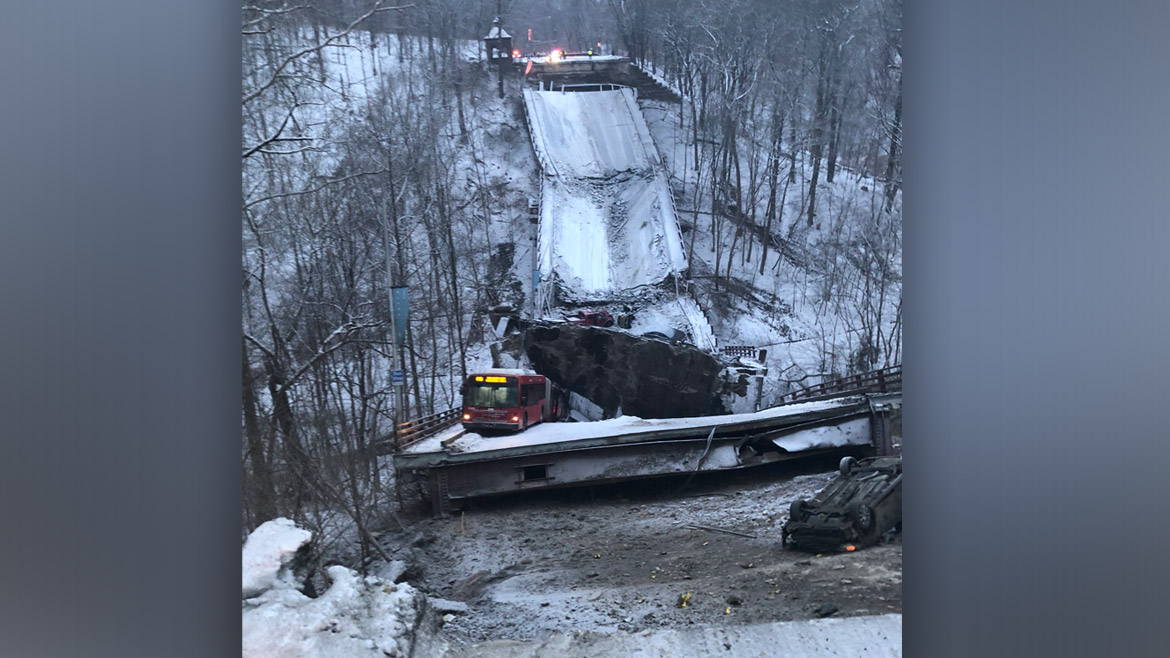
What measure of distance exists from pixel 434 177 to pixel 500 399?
37.5 inches

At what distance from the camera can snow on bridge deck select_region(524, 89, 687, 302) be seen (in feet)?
11.4

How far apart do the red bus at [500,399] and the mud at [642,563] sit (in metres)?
0.32

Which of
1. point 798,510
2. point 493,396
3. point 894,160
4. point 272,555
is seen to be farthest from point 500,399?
point 894,160

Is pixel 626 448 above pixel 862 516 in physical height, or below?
above

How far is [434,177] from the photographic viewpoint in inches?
131

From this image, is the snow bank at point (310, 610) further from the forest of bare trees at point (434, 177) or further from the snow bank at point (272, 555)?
the forest of bare trees at point (434, 177)

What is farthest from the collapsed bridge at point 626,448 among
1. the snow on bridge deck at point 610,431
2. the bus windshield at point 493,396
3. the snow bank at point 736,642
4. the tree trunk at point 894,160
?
the tree trunk at point 894,160

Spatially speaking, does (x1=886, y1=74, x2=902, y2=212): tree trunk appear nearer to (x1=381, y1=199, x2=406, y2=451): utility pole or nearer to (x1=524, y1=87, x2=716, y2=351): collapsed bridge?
(x1=524, y1=87, x2=716, y2=351): collapsed bridge

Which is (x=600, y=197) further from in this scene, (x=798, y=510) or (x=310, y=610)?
(x=310, y=610)

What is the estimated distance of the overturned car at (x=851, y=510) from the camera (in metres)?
3.52
